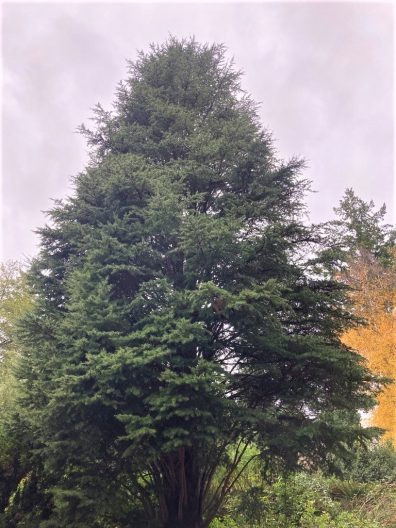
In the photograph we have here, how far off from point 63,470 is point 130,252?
3399 millimetres

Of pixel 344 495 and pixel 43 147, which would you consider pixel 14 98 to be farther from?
pixel 344 495

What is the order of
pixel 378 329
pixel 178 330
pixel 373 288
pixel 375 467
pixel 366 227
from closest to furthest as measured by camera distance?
pixel 178 330 → pixel 375 467 → pixel 378 329 → pixel 373 288 → pixel 366 227

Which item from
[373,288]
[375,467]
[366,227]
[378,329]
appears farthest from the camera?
[366,227]

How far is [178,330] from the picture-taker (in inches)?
181

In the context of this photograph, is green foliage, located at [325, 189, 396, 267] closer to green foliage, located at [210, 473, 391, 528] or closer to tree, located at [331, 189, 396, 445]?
tree, located at [331, 189, 396, 445]

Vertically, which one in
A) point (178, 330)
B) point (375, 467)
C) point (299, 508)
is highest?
point (178, 330)

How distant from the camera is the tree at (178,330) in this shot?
179 inches

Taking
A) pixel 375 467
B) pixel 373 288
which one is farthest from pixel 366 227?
pixel 375 467

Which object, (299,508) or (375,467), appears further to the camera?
(375,467)

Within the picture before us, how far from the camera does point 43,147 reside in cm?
1373

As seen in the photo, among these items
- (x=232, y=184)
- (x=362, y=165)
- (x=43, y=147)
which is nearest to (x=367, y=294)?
(x=362, y=165)

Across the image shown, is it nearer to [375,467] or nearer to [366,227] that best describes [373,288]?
[366,227]

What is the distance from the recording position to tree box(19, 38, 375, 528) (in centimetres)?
454

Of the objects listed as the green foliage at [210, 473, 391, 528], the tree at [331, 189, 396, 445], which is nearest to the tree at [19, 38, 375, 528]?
the green foliage at [210, 473, 391, 528]
